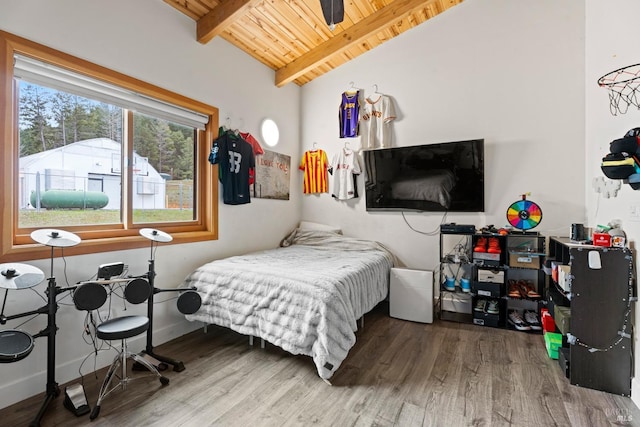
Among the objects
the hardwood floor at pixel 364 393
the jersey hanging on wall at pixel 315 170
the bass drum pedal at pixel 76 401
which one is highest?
the jersey hanging on wall at pixel 315 170

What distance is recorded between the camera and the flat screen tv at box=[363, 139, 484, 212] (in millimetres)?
3225

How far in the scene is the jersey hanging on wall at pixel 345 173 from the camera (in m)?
3.91

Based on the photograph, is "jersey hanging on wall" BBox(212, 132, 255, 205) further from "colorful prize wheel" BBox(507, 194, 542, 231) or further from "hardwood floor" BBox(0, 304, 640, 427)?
"colorful prize wheel" BBox(507, 194, 542, 231)

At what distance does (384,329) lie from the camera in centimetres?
293

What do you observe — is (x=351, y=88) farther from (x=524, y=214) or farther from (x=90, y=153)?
(x=90, y=153)

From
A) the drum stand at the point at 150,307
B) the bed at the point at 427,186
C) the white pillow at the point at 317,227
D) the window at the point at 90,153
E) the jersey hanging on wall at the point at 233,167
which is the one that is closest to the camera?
the window at the point at 90,153

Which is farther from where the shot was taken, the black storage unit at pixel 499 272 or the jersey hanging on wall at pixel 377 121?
the jersey hanging on wall at pixel 377 121

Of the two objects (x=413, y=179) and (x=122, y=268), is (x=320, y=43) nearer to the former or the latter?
(x=413, y=179)

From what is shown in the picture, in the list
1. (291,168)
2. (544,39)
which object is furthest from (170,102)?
(544,39)

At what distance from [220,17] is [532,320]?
408 centimetres

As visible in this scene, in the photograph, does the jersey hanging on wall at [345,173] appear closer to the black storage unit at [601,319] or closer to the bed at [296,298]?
the bed at [296,298]

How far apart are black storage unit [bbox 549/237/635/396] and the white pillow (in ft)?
8.32

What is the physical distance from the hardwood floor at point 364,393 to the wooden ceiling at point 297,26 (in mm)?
2941

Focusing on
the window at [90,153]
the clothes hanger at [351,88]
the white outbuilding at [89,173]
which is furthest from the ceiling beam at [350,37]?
the white outbuilding at [89,173]
